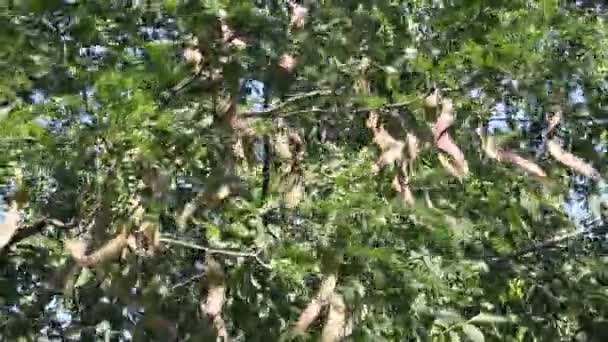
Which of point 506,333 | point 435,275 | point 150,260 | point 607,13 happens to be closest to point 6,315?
point 150,260

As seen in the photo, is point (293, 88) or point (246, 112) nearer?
point (246, 112)

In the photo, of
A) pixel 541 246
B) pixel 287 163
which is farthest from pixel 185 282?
pixel 541 246

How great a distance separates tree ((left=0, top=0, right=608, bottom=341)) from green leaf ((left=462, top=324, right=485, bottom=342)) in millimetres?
→ 19

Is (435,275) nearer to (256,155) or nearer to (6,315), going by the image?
(256,155)

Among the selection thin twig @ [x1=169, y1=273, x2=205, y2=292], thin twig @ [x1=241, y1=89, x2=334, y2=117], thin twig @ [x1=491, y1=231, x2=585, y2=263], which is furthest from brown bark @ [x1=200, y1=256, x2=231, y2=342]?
thin twig @ [x1=491, y1=231, x2=585, y2=263]

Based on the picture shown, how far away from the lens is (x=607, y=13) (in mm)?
3871

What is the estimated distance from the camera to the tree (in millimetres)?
2902

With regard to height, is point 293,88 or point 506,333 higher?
point 293,88

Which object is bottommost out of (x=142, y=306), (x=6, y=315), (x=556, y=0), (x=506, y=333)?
(x=506, y=333)

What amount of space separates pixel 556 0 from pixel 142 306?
1481 mm

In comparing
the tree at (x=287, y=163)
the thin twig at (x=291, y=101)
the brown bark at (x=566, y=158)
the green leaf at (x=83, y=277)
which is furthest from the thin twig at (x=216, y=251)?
the brown bark at (x=566, y=158)

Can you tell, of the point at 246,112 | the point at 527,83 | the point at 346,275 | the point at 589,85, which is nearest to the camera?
the point at 346,275

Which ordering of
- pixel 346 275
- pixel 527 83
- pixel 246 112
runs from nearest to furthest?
pixel 346 275 → pixel 246 112 → pixel 527 83

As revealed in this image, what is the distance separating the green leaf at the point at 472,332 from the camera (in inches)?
133
